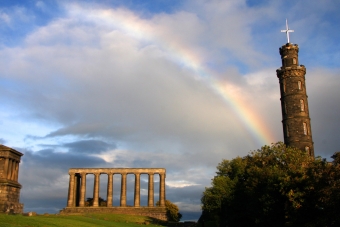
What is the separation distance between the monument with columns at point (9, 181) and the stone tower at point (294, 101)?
1726 inches

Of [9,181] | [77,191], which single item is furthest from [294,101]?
[77,191]

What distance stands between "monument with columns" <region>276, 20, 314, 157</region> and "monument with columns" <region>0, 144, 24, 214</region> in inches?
1726

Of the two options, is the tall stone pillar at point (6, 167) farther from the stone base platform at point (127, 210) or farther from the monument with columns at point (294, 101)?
the monument with columns at point (294, 101)

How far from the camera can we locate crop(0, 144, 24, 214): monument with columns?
1853 inches

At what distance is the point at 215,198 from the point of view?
169 ft

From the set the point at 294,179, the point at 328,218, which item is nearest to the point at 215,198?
the point at 294,179

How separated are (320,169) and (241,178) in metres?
23.2

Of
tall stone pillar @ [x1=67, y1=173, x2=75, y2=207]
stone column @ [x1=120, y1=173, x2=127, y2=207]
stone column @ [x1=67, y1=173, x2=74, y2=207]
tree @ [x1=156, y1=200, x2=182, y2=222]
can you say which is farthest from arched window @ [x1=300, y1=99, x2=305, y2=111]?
stone column @ [x1=67, y1=173, x2=74, y2=207]

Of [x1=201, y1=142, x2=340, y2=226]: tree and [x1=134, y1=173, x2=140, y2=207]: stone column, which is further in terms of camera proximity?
[x1=134, y1=173, x2=140, y2=207]: stone column

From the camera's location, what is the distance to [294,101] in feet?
214

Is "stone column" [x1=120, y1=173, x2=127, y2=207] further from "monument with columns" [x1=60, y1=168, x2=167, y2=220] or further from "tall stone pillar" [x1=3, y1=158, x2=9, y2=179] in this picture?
"tall stone pillar" [x1=3, y1=158, x2=9, y2=179]

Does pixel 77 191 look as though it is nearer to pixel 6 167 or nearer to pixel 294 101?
pixel 6 167

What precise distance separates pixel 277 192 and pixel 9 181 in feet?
113

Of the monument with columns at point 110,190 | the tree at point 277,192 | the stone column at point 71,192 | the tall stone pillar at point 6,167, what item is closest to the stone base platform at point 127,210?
the monument with columns at point 110,190
